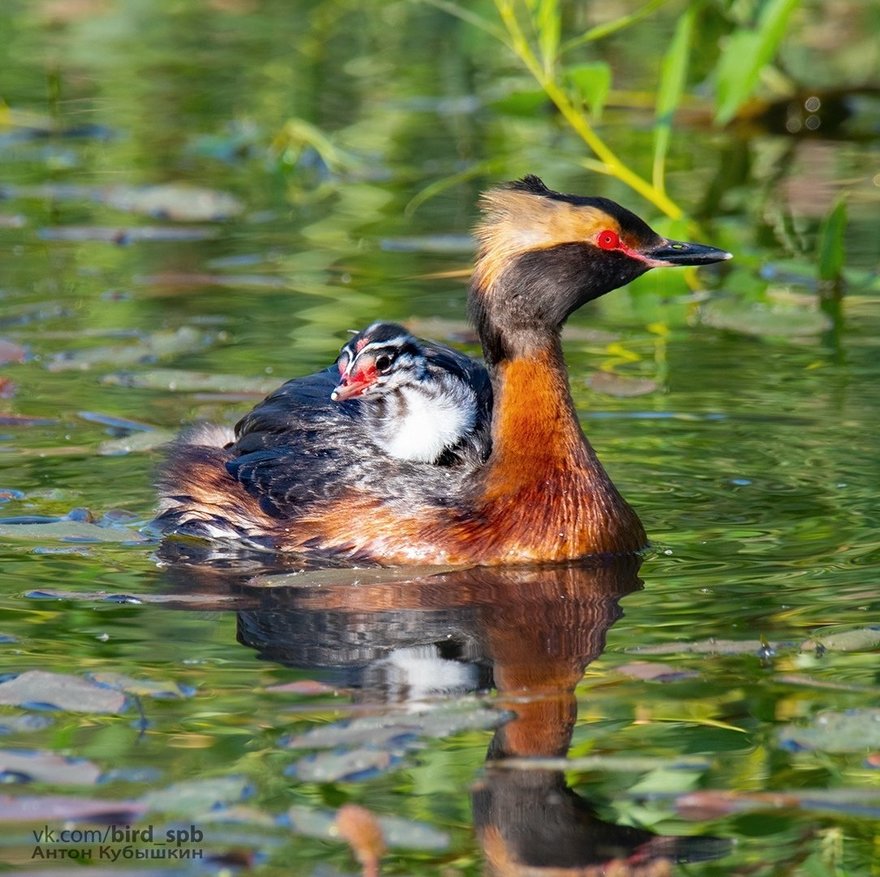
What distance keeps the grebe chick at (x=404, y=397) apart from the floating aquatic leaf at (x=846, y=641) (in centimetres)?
214

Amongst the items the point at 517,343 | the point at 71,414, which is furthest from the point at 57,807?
the point at 71,414

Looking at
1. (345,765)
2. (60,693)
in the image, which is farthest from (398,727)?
(60,693)

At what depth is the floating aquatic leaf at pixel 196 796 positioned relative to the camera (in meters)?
4.88

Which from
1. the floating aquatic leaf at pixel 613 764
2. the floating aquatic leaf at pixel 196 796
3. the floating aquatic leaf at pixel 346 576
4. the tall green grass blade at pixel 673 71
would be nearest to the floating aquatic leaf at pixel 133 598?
the floating aquatic leaf at pixel 346 576

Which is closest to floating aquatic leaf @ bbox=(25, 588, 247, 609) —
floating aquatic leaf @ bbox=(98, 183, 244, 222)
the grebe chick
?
the grebe chick

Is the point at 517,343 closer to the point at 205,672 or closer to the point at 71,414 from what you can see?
the point at 205,672

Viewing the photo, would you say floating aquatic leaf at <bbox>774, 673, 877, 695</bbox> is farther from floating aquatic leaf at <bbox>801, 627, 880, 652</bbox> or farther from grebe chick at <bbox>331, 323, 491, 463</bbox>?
grebe chick at <bbox>331, 323, 491, 463</bbox>

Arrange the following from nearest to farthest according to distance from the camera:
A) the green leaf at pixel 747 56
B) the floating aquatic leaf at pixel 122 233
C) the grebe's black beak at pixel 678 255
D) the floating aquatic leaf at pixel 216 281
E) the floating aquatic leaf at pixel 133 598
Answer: the floating aquatic leaf at pixel 133 598, the grebe's black beak at pixel 678 255, the green leaf at pixel 747 56, the floating aquatic leaf at pixel 216 281, the floating aquatic leaf at pixel 122 233

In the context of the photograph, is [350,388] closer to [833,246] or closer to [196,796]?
[196,796]

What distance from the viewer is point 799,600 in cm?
659

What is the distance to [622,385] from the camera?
31.1 ft

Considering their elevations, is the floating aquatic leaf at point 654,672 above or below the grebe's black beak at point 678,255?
below

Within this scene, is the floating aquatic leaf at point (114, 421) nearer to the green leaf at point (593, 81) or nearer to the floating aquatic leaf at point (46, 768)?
the green leaf at point (593, 81)

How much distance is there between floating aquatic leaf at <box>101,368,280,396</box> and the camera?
952 cm
